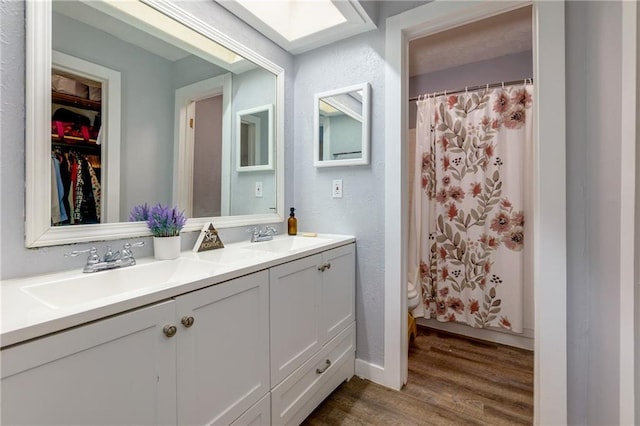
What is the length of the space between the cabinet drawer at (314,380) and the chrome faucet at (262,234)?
683 millimetres

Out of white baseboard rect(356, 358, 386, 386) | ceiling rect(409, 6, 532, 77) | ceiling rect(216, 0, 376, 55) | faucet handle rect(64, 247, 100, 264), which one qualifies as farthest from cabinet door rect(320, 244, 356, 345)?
ceiling rect(409, 6, 532, 77)

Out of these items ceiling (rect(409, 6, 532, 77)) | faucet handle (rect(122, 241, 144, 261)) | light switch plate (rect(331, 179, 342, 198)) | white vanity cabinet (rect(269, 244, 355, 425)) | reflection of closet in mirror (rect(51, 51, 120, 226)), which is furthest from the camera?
ceiling (rect(409, 6, 532, 77))

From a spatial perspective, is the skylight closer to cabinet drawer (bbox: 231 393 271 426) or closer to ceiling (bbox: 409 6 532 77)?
ceiling (bbox: 409 6 532 77)

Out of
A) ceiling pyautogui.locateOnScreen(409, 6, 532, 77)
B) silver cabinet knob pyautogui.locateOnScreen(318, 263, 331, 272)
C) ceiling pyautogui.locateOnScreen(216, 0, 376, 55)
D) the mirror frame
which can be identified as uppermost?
ceiling pyautogui.locateOnScreen(409, 6, 532, 77)

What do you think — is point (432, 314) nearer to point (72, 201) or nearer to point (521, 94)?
point (521, 94)

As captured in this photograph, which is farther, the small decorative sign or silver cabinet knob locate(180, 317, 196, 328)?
the small decorative sign

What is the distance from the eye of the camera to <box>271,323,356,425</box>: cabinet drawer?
123 cm

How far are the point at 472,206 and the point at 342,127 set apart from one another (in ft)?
4.18

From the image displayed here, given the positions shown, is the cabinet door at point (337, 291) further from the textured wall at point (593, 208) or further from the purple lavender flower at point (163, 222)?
the textured wall at point (593, 208)

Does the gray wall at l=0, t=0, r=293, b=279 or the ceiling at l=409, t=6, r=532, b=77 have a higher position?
the ceiling at l=409, t=6, r=532, b=77

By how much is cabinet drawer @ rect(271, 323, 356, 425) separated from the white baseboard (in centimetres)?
4

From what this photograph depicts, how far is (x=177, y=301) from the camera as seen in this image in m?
0.82

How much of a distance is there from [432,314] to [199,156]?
2.23 m

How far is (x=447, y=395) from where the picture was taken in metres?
1.62
